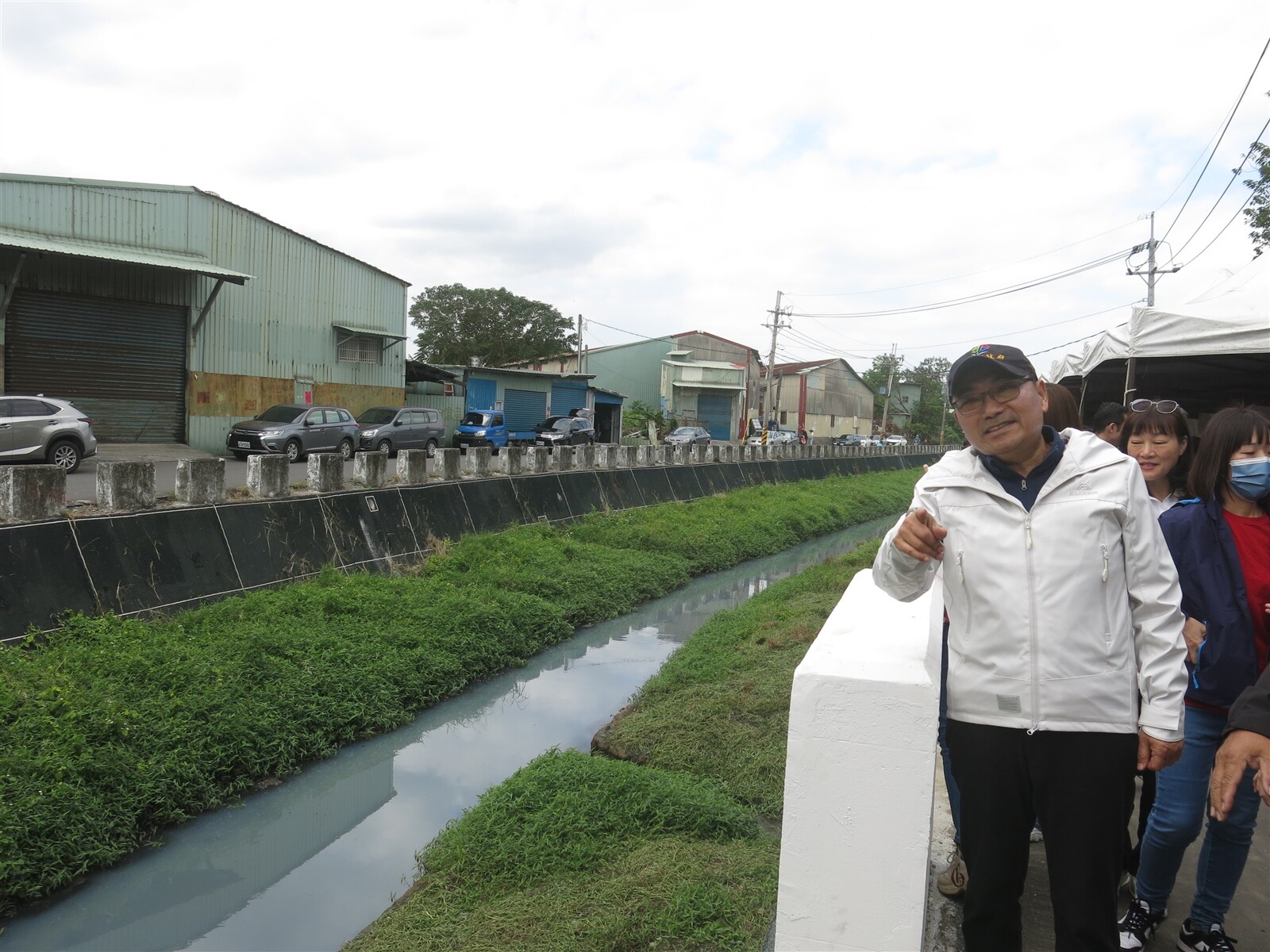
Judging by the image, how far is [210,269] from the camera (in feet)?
57.9

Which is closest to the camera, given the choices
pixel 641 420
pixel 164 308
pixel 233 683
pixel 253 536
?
pixel 233 683

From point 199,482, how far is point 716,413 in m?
38.6

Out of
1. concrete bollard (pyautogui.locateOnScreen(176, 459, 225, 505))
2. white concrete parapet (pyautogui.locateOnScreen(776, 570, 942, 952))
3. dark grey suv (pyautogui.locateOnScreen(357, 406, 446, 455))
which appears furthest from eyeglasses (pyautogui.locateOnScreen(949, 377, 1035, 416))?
dark grey suv (pyautogui.locateOnScreen(357, 406, 446, 455))

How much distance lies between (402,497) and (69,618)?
4.34 m

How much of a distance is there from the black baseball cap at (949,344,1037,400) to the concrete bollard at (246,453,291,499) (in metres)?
7.18

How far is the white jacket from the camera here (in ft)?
6.73

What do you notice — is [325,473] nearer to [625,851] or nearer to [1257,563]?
[625,851]

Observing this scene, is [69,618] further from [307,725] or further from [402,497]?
[402,497]

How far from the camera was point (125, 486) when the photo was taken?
7.04 metres

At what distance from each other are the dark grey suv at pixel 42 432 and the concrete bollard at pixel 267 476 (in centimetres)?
508

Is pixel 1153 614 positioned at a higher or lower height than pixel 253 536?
higher

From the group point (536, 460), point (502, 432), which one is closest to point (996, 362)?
point (536, 460)

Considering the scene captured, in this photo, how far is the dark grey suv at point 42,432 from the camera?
40.2ft

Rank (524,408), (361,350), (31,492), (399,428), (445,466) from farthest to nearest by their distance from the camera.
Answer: (524,408) < (361,350) < (399,428) < (445,466) < (31,492)
